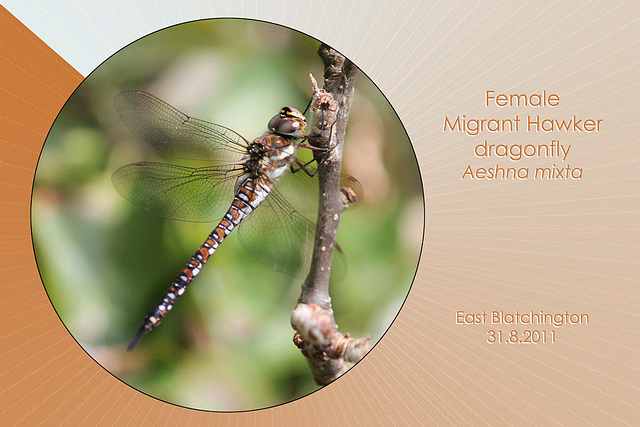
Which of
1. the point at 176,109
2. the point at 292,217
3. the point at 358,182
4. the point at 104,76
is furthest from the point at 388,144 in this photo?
the point at 104,76

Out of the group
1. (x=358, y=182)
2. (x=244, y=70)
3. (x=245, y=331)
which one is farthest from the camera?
(x=244, y=70)

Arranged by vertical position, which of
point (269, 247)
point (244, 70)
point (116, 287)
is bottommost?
point (116, 287)

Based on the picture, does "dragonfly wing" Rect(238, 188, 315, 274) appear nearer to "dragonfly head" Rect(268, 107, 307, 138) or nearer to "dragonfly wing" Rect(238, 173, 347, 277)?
"dragonfly wing" Rect(238, 173, 347, 277)

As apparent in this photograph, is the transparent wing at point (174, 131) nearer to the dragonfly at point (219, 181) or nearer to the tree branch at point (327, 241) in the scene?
the dragonfly at point (219, 181)

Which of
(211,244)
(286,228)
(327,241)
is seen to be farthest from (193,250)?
(327,241)

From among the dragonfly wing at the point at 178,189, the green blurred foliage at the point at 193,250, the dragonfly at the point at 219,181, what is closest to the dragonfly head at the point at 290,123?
the dragonfly at the point at 219,181

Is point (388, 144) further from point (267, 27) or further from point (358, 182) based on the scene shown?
point (267, 27)

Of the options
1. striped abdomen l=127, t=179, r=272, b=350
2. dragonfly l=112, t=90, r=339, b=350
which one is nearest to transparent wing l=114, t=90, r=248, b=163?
dragonfly l=112, t=90, r=339, b=350
